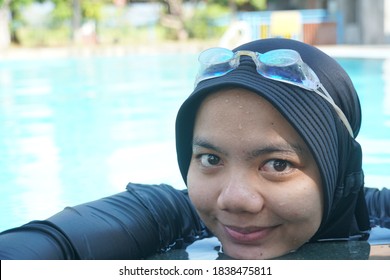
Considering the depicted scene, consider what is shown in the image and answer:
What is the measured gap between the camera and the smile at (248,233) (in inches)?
79.9

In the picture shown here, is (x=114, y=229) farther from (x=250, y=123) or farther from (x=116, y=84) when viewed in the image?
(x=116, y=84)

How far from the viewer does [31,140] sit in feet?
20.8

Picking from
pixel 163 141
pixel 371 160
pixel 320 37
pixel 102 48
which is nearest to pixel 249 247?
pixel 371 160

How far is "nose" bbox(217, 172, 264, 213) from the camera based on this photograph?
1928mm

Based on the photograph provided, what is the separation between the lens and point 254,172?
1966 millimetres

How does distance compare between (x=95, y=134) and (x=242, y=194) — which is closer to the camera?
(x=242, y=194)

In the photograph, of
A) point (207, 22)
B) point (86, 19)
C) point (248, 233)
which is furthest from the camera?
point (86, 19)

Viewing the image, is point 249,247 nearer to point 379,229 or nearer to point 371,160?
point 379,229

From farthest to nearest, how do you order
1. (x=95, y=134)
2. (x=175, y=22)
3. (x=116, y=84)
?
(x=175, y=22) < (x=116, y=84) < (x=95, y=134)

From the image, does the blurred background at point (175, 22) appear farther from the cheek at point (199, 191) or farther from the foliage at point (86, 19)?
the cheek at point (199, 191)

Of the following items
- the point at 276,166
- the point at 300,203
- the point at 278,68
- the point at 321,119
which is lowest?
the point at 300,203

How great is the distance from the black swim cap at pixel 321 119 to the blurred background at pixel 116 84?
176cm

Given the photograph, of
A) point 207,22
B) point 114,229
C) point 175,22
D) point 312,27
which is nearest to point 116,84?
point 114,229

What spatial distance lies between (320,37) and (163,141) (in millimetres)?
16288
